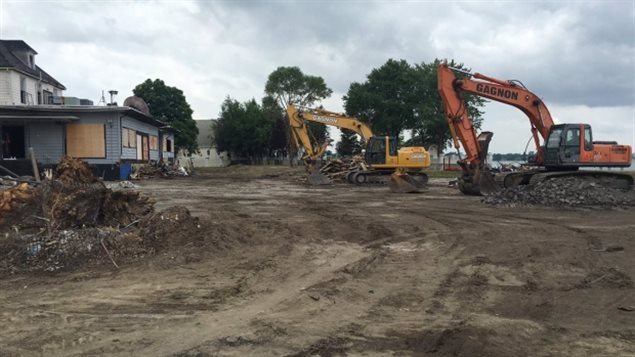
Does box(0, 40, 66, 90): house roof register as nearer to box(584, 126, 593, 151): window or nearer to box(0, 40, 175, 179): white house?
box(0, 40, 175, 179): white house

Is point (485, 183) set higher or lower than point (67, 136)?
lower

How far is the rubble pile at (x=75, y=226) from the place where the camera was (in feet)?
26.9

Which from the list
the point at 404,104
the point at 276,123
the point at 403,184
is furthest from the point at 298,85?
the point at 403,184

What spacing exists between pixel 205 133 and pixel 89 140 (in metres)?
71.7

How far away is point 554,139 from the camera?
2078cm

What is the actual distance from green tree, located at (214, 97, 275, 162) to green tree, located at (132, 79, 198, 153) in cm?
1588

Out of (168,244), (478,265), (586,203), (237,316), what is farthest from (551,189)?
(237,316)

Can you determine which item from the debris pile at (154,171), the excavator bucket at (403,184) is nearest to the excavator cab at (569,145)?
the excavator bucket at (403,184)

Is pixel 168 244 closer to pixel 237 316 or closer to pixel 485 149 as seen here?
pixel 237 316

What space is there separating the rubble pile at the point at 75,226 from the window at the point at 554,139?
15558mm

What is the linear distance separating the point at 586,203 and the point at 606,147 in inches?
171

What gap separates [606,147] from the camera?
67.3 ft

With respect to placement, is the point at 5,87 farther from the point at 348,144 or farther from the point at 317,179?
the point at 348,144

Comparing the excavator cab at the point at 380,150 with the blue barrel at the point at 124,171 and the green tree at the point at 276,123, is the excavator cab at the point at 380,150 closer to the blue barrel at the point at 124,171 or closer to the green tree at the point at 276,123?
the blue barrel at the point at 124,171
